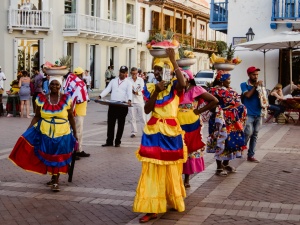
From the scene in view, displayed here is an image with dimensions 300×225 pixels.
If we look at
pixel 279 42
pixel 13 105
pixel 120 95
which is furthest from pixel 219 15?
pixel 120 95

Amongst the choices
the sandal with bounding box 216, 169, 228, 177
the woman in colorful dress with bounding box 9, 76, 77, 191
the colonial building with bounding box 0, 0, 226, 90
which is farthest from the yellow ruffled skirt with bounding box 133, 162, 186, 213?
the colonial building with bounding box 0, 0, 226, 90

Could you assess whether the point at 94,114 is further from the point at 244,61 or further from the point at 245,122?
the point at 245,122

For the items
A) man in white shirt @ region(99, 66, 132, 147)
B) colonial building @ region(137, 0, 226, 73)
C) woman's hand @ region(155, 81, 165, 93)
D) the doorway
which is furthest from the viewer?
colonial building @ region(137, 0, 226, 73)

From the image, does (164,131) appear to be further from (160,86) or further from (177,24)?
(177,24)

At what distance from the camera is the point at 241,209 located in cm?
684

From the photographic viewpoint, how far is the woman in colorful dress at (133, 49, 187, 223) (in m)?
6.20

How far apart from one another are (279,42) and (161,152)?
42.7ft

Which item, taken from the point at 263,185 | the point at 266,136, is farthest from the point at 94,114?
the point at 263,185

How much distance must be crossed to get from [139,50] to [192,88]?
36.5m

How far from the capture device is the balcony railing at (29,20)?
3209 centimetres

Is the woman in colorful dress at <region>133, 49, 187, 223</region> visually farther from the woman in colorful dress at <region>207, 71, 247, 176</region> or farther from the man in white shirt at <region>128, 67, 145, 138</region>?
the man in white shirt at <region>128, 67, 145, 138</region>

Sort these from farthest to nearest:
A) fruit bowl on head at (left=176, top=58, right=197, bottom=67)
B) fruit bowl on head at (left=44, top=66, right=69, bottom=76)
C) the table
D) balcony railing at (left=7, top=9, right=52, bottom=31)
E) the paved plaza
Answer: balcony railing at (left=7, top=9, right=52, bottom=31), the table, fruit bowl on head at (left=44, top=66, right=69, bottom=76), fruit bowl on head at (left=176, top=58, right=197, bottom=67), the paved plaza

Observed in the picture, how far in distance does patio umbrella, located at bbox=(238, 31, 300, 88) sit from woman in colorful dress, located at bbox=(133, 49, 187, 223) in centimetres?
1243

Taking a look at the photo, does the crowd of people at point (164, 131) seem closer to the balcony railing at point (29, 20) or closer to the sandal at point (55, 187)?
the sandal at point (55, 187)
